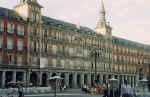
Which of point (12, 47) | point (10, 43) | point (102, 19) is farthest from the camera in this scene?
point (102, 19)

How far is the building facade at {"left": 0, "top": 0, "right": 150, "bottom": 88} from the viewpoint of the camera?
51.9m

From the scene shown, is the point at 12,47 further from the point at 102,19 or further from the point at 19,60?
the point at 102,19

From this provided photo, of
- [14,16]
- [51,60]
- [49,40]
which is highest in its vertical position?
[14,16]

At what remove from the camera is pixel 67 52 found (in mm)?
60312

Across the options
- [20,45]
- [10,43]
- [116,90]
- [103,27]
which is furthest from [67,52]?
[116,90]

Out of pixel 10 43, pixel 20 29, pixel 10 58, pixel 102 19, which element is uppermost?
pixel 102 19

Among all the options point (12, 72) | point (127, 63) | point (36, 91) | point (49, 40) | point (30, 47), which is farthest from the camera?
point (127, 63)

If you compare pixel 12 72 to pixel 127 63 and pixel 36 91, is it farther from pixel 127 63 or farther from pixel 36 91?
pixel 127 63

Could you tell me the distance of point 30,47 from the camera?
51.7 meters

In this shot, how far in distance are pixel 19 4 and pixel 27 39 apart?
→ 28.1 ft

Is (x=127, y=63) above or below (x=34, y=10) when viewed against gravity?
below

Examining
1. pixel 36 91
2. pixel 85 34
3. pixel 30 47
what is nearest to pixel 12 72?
pixel 30 47

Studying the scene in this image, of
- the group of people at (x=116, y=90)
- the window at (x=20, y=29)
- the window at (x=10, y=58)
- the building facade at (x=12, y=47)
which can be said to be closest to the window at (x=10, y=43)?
the building facade at (x=12, y=47)

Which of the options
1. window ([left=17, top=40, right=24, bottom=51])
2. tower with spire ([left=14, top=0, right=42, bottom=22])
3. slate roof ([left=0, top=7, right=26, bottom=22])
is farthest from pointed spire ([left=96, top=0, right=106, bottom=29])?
window ([left=17, top=40, right=24, bottom=51])
